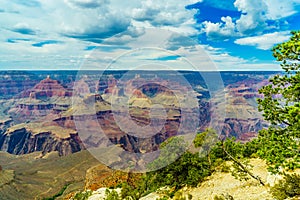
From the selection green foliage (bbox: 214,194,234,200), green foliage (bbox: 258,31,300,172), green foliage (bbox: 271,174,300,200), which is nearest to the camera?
green foliage (bbox: 258,31,300,172)

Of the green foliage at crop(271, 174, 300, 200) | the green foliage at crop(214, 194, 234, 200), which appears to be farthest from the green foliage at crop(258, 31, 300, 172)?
the green foliage at crop(214, 194, 234, 200)

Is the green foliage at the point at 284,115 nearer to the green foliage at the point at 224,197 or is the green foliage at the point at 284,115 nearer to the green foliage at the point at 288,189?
the green foliage at the point at 288,189

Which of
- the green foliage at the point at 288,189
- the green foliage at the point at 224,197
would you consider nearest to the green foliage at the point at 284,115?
the green foliage at the point at 288,189

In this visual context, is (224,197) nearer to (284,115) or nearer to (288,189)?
(288,189)

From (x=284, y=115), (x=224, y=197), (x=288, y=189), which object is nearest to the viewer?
(x=284, y=115)

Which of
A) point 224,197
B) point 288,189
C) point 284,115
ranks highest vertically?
point 284,115

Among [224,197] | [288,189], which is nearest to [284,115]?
[288,189]

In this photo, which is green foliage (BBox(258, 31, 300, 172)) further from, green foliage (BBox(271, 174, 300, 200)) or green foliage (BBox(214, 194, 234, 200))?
green foliage (BBox(214, 194, 234, 200))

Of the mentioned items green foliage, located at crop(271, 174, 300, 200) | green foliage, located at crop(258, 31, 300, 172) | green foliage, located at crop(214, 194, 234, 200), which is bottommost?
green foliage, located at crop(214, 194, 234, 200)

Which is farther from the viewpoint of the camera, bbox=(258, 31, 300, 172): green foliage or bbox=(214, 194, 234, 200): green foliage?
bbox=(214, 194, 234, 200): green foliage

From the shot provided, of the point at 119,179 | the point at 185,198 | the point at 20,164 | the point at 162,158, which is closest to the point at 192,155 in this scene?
the point at 162,158
